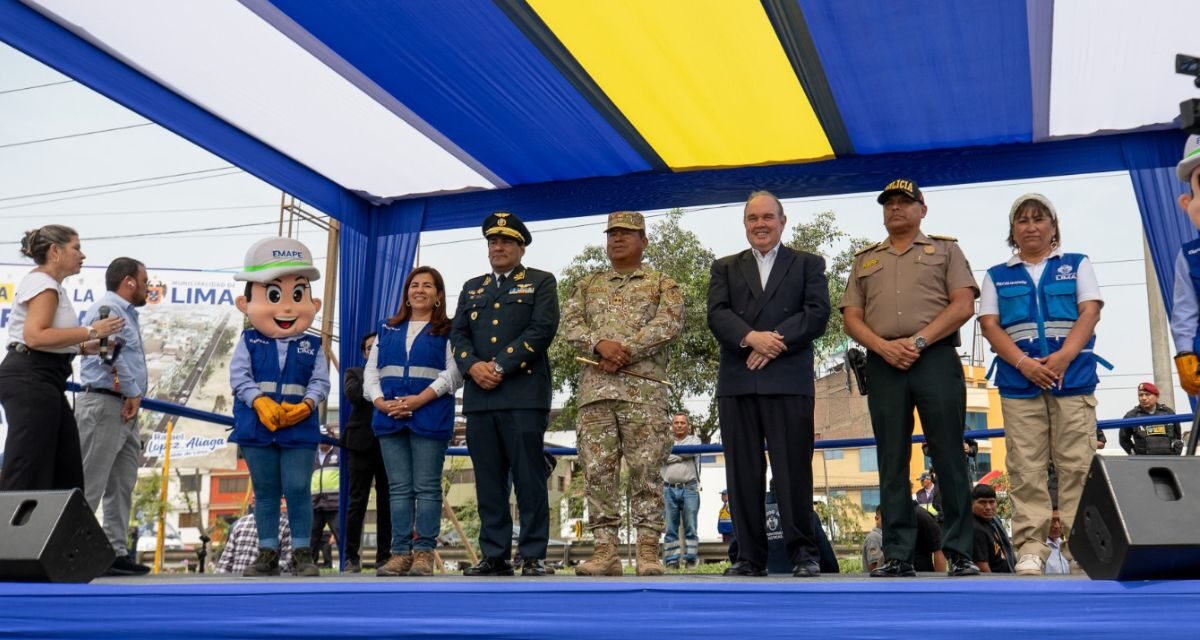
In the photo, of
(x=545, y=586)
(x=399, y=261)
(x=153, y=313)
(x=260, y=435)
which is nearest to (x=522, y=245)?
(x=260, y=435)

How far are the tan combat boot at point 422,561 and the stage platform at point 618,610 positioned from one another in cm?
189

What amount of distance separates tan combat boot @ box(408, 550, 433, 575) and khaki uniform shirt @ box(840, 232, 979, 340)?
202 centimetres

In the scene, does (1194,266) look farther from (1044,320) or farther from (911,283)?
(911,283)

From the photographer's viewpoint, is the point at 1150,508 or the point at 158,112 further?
the point at 158,112

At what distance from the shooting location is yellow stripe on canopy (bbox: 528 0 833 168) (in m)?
4.30

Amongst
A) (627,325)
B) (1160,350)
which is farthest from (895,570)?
(1160,350)

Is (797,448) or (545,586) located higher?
(797,448)

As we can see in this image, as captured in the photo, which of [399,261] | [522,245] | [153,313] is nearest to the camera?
[522,245]

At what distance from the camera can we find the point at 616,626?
2221 mm

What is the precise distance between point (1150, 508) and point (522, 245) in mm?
2859

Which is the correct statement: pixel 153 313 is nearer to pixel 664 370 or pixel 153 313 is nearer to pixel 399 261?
pixel 399 261

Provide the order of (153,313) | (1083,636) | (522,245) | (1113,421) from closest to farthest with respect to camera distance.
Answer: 1. (1083,636)
2. (522,245)
3. (1113,421)
4. (153,313)

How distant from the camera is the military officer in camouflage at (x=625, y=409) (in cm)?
412

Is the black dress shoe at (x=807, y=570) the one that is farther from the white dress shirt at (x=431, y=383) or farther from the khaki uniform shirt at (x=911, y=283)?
the white dress shirt at (x=431, y=383)
